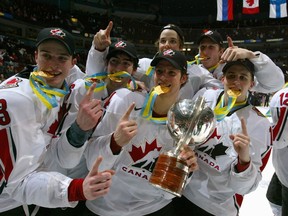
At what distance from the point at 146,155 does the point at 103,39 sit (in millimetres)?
1067

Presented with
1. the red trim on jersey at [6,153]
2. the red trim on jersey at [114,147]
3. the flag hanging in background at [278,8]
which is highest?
the flag hanging in background at [278,8]

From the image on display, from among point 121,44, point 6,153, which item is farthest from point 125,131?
point 121,44

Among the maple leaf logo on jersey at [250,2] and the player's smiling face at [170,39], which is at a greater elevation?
the maple leaf logo on jersey at [250,2]

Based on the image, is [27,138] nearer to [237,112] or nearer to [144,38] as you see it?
[237,112]

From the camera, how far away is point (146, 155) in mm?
1883

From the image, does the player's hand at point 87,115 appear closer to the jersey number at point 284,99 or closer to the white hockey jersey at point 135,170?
the white hockey jersey at point 135,170

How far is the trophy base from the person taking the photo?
126 centimetres

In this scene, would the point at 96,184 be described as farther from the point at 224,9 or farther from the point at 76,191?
the point at 224,9

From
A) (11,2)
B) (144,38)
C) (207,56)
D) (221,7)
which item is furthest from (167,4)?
(207,56)

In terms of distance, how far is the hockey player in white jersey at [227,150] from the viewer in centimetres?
193

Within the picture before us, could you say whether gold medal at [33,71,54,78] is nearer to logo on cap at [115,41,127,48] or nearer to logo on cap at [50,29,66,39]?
logo on cap at [50,29,66,39]

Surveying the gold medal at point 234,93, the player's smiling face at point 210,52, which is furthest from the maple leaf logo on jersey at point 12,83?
the player's smiling face at point 210,52

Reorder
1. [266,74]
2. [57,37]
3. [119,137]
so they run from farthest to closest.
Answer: [266,74]
[57,37]
[119,137]

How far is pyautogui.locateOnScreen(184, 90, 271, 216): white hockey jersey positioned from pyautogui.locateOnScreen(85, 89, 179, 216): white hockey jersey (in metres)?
0.26
